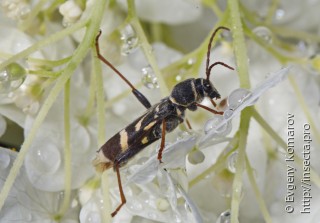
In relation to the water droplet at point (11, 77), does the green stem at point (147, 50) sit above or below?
below

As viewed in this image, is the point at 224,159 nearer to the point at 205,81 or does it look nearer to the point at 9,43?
the point at 205,81

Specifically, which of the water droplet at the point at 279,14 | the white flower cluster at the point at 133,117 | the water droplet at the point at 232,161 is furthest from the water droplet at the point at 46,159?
the water droplet at the point at 279,14

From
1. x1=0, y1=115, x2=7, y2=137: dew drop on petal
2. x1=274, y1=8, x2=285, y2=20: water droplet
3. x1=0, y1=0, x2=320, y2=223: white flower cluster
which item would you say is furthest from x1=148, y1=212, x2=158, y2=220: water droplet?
x1=274, y1=8, x2=285, y2=20: water droplet

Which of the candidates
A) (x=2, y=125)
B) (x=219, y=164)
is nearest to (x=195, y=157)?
(x=219, y=164)

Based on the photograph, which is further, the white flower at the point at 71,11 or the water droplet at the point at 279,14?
the water droplet at the point at 279,14

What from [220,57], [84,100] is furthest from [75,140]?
[220,57]

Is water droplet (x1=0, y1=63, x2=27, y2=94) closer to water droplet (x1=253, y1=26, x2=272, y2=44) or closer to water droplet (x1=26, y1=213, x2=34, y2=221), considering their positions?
water droplet (x1=26, y1=213, x2=34, y2=221)

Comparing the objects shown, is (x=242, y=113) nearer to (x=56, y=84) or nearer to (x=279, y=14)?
(x=56, y=84)

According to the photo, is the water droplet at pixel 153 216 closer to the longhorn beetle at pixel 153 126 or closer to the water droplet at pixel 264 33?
the longhorn beetle at pixel 153 126
